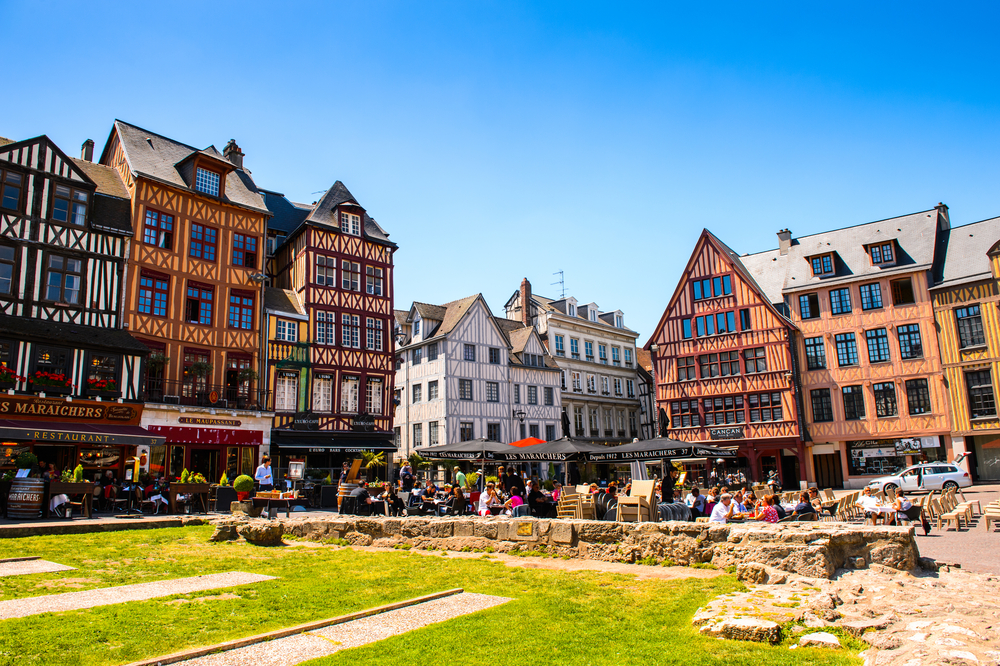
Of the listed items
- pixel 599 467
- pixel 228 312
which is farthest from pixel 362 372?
pixel 599 467

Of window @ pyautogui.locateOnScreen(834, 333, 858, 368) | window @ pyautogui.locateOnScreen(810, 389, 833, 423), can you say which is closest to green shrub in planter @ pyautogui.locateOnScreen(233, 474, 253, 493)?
window @ pyautogui.locateOnScreen(810, 389, 833, 423)

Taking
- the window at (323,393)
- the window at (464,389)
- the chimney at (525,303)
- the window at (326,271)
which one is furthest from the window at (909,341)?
the window at (326,271)

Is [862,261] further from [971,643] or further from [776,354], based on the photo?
[971,643]

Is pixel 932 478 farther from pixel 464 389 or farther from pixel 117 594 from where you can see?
pixel 117 594

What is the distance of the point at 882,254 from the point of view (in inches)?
1272

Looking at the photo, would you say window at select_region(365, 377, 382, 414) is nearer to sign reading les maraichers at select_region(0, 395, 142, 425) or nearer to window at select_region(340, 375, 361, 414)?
window at select_region(340, 375, 361, 414)

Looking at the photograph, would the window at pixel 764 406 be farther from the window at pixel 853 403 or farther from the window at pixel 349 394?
the window at pixel 349 394

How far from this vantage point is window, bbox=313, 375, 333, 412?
91.8 feet

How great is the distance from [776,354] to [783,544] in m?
28.1

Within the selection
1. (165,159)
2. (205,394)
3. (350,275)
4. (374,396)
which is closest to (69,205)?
(165,159)

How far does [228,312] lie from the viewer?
25891mm

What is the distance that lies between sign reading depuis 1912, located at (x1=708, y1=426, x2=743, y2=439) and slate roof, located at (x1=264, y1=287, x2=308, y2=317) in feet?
68.4

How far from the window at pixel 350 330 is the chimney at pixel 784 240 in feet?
76.7

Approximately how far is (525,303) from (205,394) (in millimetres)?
22430
